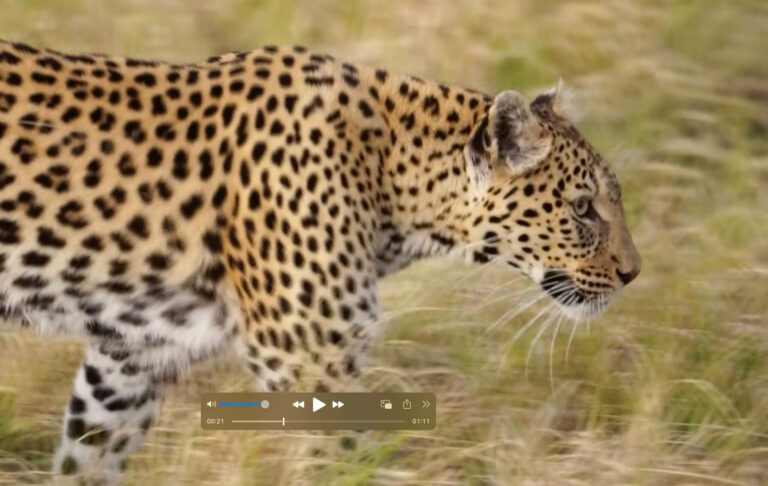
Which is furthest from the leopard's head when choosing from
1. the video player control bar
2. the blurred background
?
the video player control bar

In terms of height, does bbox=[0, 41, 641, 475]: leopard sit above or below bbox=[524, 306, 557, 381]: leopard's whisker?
above

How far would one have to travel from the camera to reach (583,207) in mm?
3734

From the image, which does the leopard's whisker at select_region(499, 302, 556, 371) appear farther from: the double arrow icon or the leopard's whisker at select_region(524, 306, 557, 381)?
the double arrow icon

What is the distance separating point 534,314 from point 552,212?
0.30 meters

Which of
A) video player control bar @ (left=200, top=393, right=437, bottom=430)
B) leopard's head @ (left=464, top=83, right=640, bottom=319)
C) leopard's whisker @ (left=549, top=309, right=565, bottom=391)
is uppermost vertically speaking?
leopard's head @ (left=464, top=83, right=640, bottom=319)

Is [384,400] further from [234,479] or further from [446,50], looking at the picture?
[446,50]

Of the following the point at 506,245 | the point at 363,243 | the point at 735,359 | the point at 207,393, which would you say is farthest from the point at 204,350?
the point at 735,359

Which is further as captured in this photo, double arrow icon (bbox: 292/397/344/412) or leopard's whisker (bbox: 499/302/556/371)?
leopard's whisker (bbox: 499/302/556/371)

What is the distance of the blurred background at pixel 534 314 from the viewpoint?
361 cm

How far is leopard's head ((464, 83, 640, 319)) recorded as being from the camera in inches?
144

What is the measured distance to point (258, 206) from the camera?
3594mm

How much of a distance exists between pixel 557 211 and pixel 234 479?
982 millimetres

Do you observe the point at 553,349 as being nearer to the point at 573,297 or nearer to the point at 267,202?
the point at 573,297

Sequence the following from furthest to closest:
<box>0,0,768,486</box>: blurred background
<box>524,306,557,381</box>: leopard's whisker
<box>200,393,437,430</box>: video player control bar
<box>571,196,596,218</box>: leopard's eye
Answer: <box>524,306,557,381</box>: leopard's whisker → <box>571,196,596,218</box>: leopard's eye → <box>0,0,768,486</box>: blurred background → <box>200,393,437,430</box>: video player control bar
